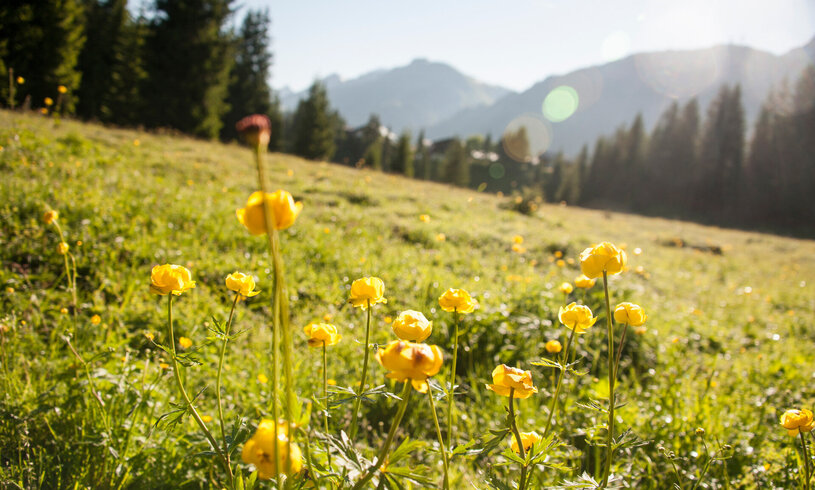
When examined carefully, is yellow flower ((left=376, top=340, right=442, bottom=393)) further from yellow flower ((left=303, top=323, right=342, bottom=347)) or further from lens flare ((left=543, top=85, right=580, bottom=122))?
lens flare ((left=543, top=85, right=580, bottom=122))

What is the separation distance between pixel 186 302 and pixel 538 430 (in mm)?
1991

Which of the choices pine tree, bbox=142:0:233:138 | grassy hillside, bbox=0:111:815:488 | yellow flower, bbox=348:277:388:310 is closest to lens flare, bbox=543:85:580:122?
pine tree, bbox=142:0:233:138

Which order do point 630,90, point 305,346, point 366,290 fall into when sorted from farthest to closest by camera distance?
1. point 630,90
2. point 305,346
3. point 366,290

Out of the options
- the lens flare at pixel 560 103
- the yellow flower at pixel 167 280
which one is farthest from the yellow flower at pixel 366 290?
the lens flare at pixel 560 103

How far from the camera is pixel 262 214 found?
0.47 meters

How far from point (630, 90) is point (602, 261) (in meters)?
184

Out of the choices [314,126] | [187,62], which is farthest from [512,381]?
[314,126]

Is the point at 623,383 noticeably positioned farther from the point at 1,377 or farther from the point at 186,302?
the point at 1,377

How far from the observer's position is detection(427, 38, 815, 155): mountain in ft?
368

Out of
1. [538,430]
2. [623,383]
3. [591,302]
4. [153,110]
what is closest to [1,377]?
[538,430]

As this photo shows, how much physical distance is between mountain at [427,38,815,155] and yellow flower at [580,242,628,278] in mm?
106171

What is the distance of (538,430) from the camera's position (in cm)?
167

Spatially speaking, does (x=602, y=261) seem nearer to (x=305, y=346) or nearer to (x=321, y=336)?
(x=321, y=336)

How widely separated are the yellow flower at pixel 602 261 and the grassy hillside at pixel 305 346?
0.67 ft
